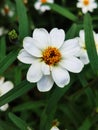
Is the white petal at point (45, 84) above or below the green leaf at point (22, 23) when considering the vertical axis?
below

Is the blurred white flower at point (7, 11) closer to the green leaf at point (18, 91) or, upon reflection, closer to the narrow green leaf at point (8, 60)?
the narrow green leaf at point (8, 60)

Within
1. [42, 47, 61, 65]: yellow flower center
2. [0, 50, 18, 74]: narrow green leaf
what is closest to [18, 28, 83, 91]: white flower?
[42, 47, 61, 65]: yellow flower center

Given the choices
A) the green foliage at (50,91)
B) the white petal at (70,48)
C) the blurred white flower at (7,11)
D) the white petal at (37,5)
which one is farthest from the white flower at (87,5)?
the white petal at (70,48)

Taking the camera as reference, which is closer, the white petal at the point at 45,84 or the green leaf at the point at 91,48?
the white petal at the point at 45,84

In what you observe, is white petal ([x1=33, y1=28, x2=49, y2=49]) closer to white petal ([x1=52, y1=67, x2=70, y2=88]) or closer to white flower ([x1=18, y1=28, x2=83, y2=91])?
white flower ([x1=18, y1=28, x2=83, y2=91])

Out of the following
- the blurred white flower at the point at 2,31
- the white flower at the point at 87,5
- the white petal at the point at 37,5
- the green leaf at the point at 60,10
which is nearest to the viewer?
the green leaf at the point at 60,10

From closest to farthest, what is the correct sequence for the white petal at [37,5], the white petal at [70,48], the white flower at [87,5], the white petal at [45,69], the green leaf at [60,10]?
1. the white petal at [45,69]
2. the white petal at [70,48]
3. the green leaf at [60,10]
4. the white flower at [87,5]
5. the white petal at [37,5]
